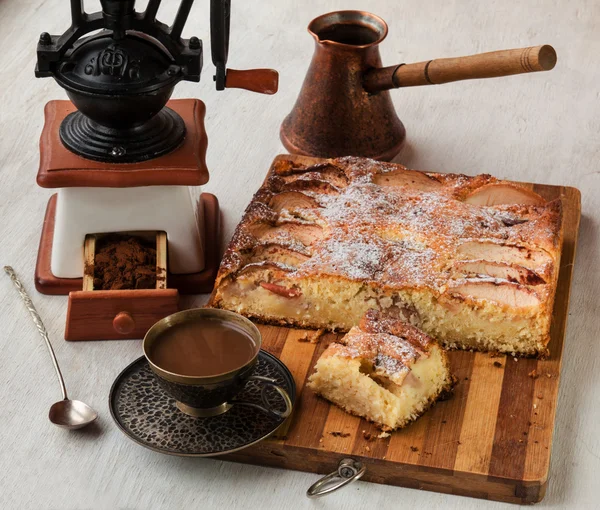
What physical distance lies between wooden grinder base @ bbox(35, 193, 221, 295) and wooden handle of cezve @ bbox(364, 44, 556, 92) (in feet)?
2.85

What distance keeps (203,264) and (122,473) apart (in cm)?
91

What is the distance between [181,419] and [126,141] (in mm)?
943

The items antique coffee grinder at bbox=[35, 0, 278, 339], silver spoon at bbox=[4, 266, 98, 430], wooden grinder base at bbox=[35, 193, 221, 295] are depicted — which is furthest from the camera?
wooden grinder base at bbox=[35, 193, 221, 295]

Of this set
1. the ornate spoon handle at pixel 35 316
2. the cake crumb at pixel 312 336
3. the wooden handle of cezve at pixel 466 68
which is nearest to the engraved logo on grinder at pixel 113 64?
the ornate spoon handle at pixel 35 316

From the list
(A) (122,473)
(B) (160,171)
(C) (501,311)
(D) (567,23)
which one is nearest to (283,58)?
(D) (567,23)

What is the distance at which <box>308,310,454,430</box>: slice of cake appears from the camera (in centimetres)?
282

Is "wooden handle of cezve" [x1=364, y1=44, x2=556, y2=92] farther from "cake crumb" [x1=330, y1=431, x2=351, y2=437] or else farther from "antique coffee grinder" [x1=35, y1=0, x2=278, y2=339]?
"cake crumb" [x1=330, y1=431, x2=351, y2=437]

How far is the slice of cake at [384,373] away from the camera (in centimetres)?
282

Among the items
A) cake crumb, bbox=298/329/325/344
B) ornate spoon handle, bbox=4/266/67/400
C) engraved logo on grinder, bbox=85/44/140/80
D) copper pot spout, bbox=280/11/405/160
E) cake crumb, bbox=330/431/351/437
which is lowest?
ornate spoon handle, bbox=4/266/67/400

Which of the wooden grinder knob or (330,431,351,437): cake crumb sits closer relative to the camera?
(330,431,351,437): cake crumb

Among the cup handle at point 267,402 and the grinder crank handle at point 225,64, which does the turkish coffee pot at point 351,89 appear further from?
the cup handle at point 267,402

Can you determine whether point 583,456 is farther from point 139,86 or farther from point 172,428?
point 139,86

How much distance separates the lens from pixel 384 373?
9.26 feet

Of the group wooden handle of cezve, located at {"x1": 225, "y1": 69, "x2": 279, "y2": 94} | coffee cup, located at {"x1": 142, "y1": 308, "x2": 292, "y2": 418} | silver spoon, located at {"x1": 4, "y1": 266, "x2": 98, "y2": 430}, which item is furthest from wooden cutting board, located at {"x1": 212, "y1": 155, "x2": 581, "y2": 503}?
wooden handle of cezve, located at {"x1": 225, "y1": 69, "x2": 279, "y2": 94}
